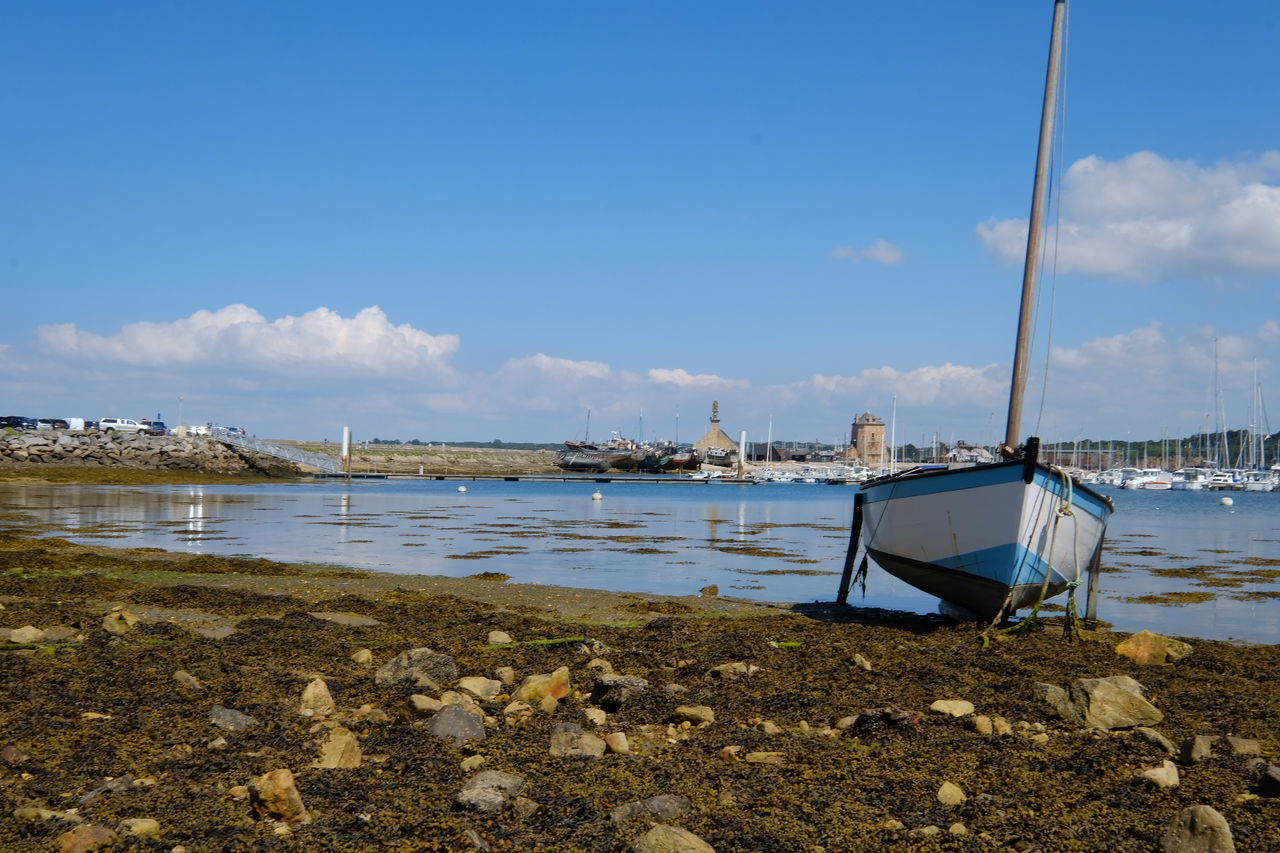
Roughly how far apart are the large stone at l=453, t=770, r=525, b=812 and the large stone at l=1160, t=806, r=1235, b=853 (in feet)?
11.3

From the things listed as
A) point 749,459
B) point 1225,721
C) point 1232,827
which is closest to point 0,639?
point 1232,827

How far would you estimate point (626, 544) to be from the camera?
3156 centimetres

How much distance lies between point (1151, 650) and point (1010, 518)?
2.69 m

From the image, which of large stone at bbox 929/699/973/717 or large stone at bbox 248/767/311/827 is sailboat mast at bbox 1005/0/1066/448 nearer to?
large stone at bbox 929/699/973/717

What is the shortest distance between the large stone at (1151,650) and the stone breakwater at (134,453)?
2953 inches

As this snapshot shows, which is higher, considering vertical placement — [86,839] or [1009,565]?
[1009,565]

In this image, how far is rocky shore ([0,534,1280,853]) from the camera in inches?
215

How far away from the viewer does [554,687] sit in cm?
833

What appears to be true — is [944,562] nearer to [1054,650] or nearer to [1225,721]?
[1054,650]

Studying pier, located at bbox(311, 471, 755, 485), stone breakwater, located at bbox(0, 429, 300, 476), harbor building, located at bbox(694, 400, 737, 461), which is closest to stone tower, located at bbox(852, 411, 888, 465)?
harbor building, located at bbox(694, 400, 737, 461)

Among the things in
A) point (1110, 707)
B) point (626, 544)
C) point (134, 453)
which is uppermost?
point (1110, 707)

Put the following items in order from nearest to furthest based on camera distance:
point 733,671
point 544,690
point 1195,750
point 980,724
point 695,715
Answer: point 1195,750, point 980,724, point 695,715, point 544,690, point 733,671

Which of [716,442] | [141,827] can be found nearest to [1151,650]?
[141,827]

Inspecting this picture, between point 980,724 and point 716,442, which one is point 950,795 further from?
point 716,442
